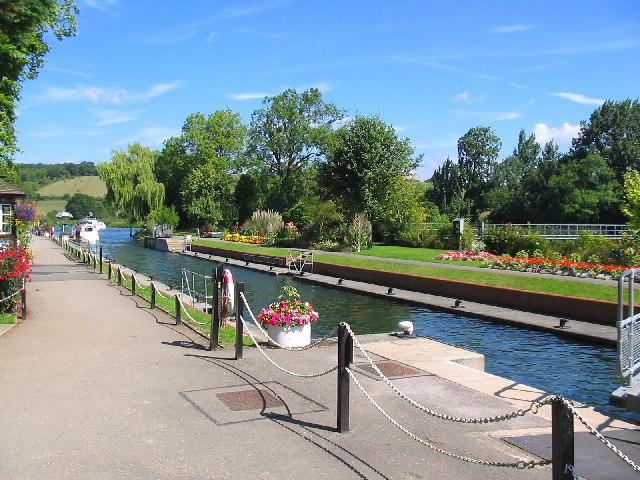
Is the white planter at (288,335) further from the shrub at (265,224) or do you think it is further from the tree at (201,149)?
the tree at (201,149)

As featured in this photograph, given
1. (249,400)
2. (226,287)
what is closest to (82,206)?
(226,287)

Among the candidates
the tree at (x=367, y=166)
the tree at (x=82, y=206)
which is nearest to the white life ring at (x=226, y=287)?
the tree at (x=367, y=166)

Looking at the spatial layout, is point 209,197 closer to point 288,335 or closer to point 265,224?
point 265,224

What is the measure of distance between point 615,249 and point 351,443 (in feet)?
74.7

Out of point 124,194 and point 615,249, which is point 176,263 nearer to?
point 615,249

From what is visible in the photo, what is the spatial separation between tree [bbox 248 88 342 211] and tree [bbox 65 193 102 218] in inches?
3225

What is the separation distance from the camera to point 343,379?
6.41 metres

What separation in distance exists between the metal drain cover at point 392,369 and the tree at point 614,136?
65.3m

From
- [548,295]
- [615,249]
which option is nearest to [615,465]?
[548,295]

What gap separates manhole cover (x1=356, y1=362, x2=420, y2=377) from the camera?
9.02 metres

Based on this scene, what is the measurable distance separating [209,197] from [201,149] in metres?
7.80

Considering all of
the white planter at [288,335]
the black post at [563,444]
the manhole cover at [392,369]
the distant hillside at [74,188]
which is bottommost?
the manhole cover at [392,369]

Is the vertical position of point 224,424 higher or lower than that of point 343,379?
lower

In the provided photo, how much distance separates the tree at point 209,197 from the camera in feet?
227
